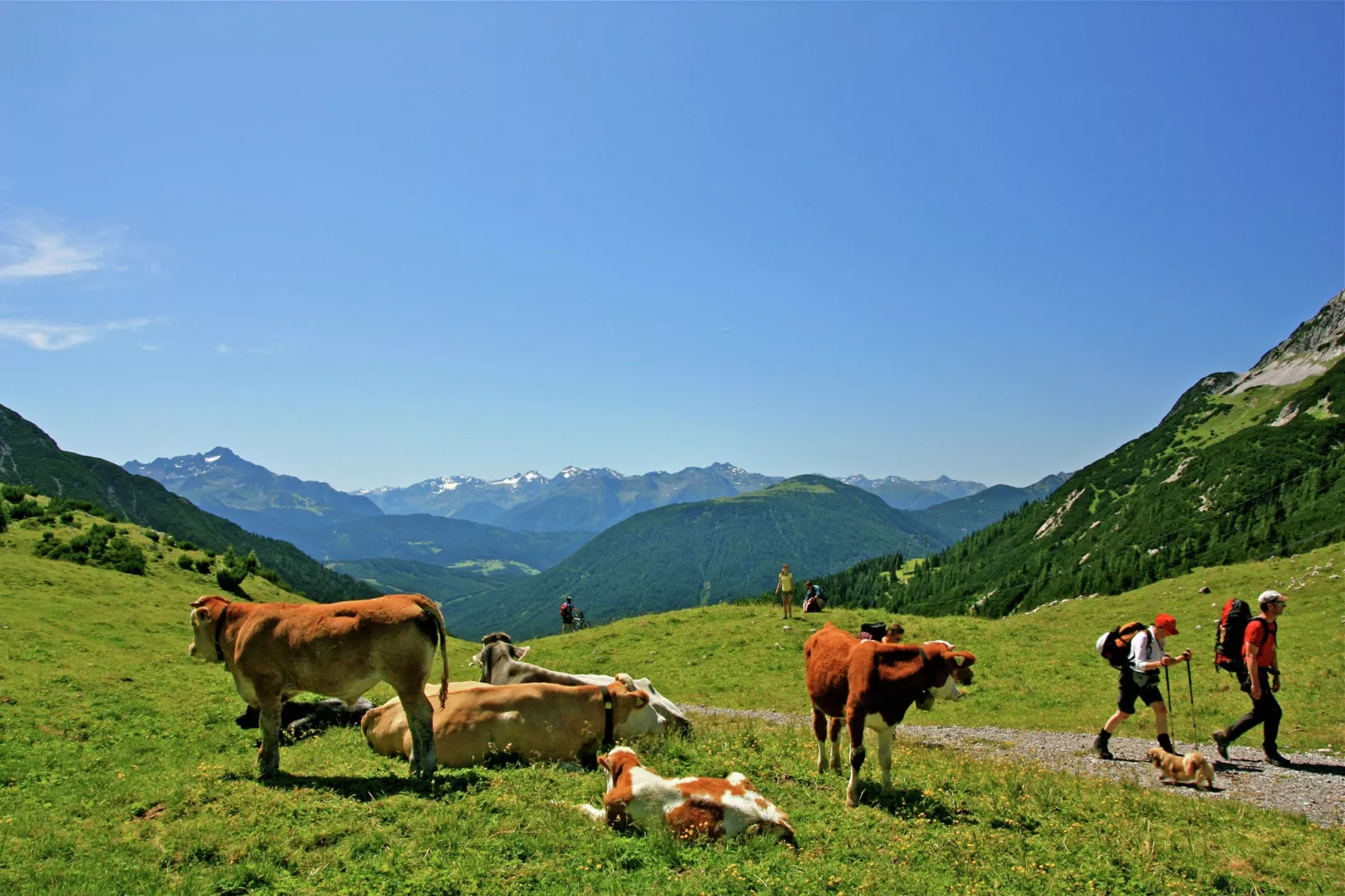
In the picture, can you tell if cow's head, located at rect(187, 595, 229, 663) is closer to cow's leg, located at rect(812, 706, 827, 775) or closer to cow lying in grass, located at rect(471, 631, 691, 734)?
cow lying in grass, located at rect(471, 631, 691, 734)

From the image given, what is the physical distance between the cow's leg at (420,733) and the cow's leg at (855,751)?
6321 mm

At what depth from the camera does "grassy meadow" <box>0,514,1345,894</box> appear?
23.6ft

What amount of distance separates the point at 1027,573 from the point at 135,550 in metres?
135

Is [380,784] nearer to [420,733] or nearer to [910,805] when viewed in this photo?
[420,733]

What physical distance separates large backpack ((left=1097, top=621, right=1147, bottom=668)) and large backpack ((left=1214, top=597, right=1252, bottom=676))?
1.67 metres

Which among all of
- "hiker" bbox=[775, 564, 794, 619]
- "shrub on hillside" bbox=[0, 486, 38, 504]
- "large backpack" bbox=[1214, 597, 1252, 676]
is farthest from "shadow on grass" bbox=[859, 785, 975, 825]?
"shrub on hillside" bbox=[0, 486, 38, 504]

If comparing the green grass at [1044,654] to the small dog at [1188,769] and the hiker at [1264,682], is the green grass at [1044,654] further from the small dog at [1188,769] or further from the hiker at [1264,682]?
the small dog at [1188,769]

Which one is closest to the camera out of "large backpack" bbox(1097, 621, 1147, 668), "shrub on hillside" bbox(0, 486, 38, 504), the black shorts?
the black shorts

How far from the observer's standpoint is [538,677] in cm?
1517

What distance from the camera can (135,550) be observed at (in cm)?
3291

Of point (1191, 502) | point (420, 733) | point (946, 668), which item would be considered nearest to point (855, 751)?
point (946, 668)

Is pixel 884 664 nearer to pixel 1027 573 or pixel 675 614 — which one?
pixel 675 614

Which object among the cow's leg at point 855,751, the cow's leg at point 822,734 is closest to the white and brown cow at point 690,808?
the cow's leg at point 855,751

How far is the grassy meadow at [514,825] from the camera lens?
720 centimetres
